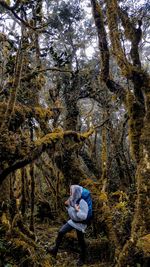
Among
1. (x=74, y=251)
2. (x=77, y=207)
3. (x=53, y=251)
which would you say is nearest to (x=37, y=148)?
(x=77, y=207)

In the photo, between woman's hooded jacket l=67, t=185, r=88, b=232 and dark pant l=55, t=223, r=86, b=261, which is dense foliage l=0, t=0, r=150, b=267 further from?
woman's hooded jacket l=67, t=185, r=88, b=232

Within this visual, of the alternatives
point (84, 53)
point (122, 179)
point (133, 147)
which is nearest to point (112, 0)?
point (133, 147)

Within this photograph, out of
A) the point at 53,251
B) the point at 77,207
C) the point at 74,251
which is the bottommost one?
the point at 74,251

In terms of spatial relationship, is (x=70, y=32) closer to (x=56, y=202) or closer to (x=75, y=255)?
(x=56, y=202)

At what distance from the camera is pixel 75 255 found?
809cm

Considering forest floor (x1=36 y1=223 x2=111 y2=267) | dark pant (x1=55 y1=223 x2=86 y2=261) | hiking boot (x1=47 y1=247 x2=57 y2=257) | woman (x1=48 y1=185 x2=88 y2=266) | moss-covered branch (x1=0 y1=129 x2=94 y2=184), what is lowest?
forest floor (x1=36 y1=223 x2=111 y2=267)

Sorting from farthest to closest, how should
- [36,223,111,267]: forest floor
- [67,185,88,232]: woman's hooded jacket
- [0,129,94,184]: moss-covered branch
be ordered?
1. [36,223,111,267]: forest floor
2. [67,185,88,232]: woman's hooded jacket
3. [0,129,94,184]: moss-covered branch

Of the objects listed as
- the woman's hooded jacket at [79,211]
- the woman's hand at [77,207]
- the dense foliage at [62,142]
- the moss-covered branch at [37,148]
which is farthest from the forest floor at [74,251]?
the moss-covered branch at [37,148]

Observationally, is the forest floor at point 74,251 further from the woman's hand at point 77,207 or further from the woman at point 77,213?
the woman's hand at point 77,207

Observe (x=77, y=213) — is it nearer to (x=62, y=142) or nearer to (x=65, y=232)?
(x=65, y=232)

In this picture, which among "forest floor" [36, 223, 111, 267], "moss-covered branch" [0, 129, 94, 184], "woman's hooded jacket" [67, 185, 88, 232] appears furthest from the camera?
"forest floor" [36, 223, 111, 267]

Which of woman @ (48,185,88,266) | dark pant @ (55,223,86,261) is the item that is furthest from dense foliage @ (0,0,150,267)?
woman @ (48,185,88,266)

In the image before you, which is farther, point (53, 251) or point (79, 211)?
point (53, 251)

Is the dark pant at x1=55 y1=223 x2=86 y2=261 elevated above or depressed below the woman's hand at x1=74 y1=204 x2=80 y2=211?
below
